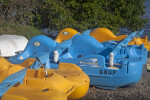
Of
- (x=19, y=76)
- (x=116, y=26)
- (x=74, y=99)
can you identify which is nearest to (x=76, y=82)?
(x=74, y=99)

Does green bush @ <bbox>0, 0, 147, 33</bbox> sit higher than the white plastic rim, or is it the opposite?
green bush @ <bbox>0, 0, 147, 33</bbox>

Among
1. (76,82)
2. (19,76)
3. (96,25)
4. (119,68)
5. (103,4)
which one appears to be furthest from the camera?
(103,4)

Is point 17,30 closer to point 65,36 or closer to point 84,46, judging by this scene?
point 65,36

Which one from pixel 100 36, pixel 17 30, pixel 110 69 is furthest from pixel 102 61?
pixel 17 30

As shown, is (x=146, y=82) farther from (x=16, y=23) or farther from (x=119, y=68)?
(x=16, y=23)

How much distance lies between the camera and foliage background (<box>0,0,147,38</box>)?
967 centimetres

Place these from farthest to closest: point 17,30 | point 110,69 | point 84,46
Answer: point 17,30 < point 84,46 < point 110,69

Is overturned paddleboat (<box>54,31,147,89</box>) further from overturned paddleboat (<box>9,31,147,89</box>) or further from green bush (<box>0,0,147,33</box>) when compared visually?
green bush (<box>0,0,147,33</box>)

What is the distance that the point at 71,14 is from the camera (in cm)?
1012

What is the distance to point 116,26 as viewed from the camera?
10305 millimetres

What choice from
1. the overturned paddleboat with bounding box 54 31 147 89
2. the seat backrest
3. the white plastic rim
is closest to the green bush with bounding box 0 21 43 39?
the white plastic rim

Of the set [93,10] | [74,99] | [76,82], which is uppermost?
[93,10]

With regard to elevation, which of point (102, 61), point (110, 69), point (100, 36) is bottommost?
point (110, 69)

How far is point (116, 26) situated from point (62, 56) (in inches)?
193
